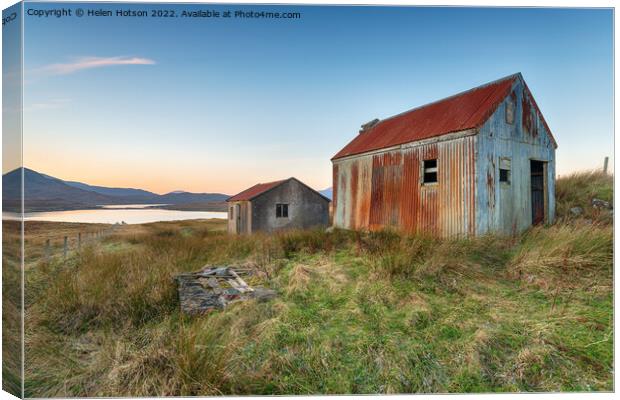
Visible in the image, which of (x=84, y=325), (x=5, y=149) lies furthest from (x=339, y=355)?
(x=5, y=149)

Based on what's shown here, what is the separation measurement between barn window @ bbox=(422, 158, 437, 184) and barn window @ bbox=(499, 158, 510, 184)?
61.4 inches

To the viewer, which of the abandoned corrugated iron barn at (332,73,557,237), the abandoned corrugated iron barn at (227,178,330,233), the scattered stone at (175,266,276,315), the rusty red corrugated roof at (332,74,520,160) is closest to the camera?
the scattered stone at (175,266,276,315)

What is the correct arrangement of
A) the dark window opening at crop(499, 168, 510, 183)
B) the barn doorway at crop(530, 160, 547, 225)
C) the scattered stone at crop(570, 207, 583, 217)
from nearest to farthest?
the dark window opening at crop(499, 168, 510, 183), the barn doorway at crop(530, 160, 547, 225), the scattered stone at crop(570, 207, 583, 217)

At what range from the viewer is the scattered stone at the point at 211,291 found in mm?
4629

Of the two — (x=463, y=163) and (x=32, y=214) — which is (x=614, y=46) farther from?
(x=32, y=214)

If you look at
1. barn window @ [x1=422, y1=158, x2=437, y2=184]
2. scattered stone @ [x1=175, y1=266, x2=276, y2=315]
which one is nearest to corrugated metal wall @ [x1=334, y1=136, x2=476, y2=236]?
barn window @ [x1=422, y1=158, x2=437, y2=184]

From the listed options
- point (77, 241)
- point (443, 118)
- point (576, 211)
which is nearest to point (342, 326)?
point (77, 241)

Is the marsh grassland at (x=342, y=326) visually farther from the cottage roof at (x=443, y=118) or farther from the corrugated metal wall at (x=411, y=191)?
the cottage roof at (x=443, y=118)

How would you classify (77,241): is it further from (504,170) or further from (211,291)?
(504,170)

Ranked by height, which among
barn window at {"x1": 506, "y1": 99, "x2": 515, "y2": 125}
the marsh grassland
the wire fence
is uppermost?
barn window at {"x1": 506, "y1": 99, "x2": 515, "y2": 125}

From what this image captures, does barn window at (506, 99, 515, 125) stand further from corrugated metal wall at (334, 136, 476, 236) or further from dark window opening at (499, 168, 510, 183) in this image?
corrugated metal wall at (334, 136, 476, 236)

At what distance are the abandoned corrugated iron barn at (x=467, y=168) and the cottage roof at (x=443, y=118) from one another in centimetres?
3

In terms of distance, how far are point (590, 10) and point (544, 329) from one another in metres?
3.61

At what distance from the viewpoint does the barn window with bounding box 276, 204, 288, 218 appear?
18.2m
